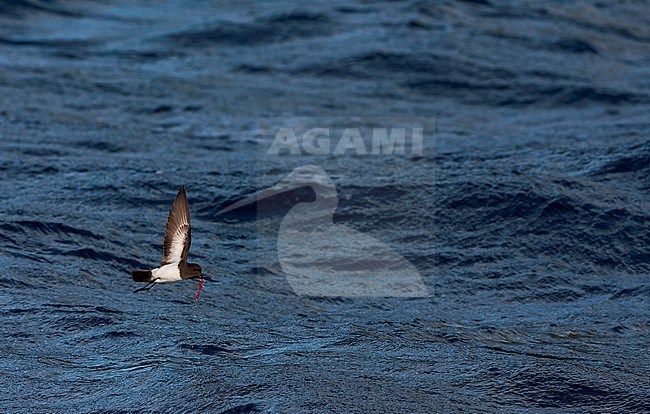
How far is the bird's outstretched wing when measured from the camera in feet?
19.2

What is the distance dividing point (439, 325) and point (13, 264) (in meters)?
3.35

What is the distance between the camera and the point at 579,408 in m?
5.74

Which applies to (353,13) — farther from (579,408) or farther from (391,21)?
(579,408)

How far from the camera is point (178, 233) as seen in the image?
19.4 ft

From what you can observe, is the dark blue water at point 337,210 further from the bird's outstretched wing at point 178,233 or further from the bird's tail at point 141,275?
the bird's outstretched wing at point 178,233

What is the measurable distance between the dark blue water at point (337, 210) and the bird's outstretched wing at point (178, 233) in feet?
2.33

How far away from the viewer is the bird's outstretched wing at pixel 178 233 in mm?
5863

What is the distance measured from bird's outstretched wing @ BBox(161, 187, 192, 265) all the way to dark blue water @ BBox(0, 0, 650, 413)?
2.33ft

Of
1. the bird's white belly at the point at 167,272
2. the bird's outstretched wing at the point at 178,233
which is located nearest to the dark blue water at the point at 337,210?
the bird's white belly at the point at 167,272

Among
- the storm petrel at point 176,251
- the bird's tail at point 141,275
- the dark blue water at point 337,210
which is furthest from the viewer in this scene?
the dark blue water at point 337,210

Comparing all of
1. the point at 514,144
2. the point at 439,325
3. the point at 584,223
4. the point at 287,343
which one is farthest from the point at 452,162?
the point at 287,343

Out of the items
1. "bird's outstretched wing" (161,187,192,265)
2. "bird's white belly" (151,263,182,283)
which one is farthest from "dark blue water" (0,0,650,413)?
"bird's outstretched wing" (161,187,192,265)

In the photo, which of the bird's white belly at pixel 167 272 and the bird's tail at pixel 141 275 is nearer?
the bird's tail at pixel 141 275

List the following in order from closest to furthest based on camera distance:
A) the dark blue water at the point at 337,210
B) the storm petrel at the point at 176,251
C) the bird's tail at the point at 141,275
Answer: the bird's tail at the point at 141,275, the storm petrel at the point at 176,251, the dark blue water at the point at 337,210
